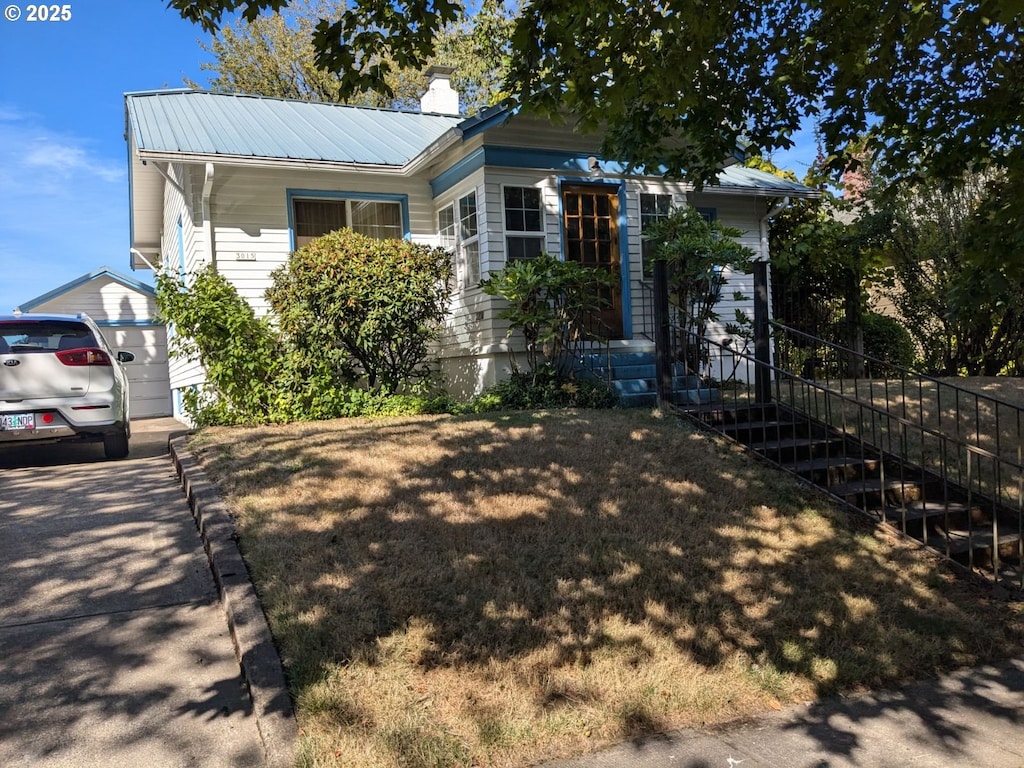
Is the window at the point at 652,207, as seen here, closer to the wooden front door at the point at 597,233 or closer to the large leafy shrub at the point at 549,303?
the wooden front door at the point at 597,233

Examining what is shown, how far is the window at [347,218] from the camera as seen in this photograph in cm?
1199

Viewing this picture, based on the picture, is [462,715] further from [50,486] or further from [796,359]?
[796,359]

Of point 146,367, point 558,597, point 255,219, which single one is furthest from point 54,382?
point 146,367

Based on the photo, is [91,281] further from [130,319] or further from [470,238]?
[470,238]

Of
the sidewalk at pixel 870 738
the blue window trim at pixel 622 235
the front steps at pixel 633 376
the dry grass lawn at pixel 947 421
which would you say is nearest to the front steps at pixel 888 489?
the dry grass lawn at pixel 947 421

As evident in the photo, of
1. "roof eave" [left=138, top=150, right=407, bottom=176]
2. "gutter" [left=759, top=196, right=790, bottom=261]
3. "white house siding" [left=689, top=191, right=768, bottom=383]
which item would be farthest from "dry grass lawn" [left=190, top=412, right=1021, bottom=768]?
"gutter" [left=759, top=196, right=790, bottom=261]

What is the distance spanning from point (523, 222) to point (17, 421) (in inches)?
266

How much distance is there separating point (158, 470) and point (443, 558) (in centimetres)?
452

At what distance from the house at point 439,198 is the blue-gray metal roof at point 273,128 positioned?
0.18ft

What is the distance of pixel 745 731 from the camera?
11.8ft

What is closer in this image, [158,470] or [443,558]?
[443,558]

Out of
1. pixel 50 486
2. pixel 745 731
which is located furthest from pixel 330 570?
pixel 50 486

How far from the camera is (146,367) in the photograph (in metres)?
Answer: 18.3

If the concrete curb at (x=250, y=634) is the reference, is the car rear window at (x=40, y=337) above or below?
above
